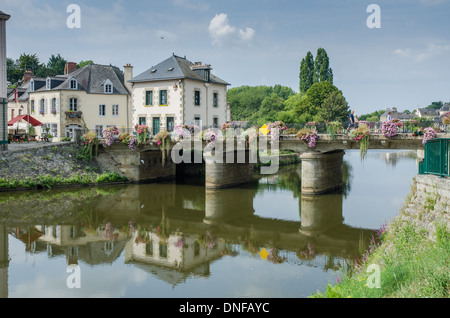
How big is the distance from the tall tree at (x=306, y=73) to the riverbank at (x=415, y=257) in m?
64.7

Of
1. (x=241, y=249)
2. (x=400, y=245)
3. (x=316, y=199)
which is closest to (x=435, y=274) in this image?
(x=400, y=245)

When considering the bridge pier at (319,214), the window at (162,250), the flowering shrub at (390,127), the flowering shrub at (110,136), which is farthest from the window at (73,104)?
the flowering shrub at (390,127)

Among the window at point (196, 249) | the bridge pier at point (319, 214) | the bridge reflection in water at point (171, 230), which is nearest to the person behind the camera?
Result: the bridge reflection in water at point (171, 230)

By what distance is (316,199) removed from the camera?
2316cm

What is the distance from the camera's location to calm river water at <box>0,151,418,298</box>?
36.1 feet

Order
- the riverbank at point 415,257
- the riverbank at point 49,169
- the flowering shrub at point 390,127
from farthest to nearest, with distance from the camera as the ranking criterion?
the riverbank at point 49,169 → the flowering shrub at point 390,127 → the riverbank at point 415,257

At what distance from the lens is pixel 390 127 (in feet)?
72.4

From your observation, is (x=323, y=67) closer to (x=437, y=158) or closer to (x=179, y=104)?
(x=179, y=104)

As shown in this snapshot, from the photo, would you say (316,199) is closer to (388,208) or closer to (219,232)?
(388,208)

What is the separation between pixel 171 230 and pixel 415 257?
35.9 ft

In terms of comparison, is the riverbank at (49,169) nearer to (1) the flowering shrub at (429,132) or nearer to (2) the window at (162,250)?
A: (2) the window at (162,250)

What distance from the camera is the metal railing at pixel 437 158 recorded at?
1032 centimetres

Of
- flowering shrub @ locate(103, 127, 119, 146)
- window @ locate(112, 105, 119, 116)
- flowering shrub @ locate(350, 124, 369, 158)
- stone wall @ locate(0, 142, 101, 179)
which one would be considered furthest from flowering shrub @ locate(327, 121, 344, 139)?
window @ locate(112, 105, 119, 116)
